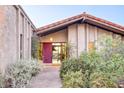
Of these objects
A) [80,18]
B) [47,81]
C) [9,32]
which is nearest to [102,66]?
[47,81]

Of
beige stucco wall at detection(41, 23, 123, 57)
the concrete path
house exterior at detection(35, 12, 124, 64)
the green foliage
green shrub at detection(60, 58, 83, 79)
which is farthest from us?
beige stucco wall at detection(41, 23, 123, 57)

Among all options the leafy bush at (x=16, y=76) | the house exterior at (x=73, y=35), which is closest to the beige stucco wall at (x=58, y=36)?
the house exterior at (x=73, y=35)

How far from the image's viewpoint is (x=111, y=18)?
37.6 ft

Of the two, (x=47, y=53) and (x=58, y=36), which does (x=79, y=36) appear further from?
(x=47, y=53)

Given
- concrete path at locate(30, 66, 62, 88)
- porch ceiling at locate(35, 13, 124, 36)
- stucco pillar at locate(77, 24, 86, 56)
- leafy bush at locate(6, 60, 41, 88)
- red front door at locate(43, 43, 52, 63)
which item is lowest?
concrete path at locate(30, 66, 62, 88)

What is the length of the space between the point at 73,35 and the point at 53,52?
1258 mm

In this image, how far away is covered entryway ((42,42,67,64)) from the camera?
1202 centimetres

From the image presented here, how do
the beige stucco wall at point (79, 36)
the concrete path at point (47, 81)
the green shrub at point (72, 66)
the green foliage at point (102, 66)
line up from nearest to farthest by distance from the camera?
the green foliage at point (102, 66) < the concrete path at point (47, 81) < the green shrub at point (72, 66) < the beige stucco wall at point (79, 36)

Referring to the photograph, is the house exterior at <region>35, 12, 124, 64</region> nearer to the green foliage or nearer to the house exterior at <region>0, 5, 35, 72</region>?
the house exterior at <region>0, 5, 35, 72</region>

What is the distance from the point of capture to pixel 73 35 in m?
12.7

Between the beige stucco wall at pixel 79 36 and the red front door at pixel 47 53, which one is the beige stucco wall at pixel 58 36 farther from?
the red front door at pixel 47 53

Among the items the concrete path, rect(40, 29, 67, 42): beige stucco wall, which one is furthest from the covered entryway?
the concrete path

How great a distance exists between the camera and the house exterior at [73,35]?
12.1 m
